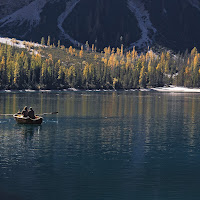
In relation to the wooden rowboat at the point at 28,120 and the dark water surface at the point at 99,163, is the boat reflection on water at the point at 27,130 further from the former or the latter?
the wooden rowboat at the point at 28,120

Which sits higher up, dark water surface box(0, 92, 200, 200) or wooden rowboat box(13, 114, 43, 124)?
wooden rowboat box(13, 114, 43, 124)

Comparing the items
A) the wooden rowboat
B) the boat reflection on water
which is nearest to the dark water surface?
the boat reflection on water

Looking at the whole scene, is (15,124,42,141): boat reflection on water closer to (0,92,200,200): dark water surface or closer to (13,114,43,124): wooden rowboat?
(0,92,200,200): dark water surface

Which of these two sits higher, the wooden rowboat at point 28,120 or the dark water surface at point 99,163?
the wooden rowboat at point 28,120

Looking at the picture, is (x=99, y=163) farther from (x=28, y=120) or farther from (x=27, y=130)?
(x=28, y=120)

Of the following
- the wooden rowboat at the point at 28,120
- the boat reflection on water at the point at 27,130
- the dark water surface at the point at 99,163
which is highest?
the wooden rowboat at the point at 28,120

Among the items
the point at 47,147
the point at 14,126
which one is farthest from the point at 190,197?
the point at 14,126

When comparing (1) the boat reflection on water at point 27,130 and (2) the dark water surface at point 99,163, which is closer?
(2) the dark water surface at point 99,163

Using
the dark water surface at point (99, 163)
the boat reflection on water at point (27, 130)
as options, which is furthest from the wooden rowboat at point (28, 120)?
the dark water surface at point (99, 163)

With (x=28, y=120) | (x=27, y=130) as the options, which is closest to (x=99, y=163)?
(x=27, y=130)

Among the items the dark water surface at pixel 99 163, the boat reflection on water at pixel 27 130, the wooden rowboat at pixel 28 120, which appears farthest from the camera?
the wooden rowboat at pixel 28 120

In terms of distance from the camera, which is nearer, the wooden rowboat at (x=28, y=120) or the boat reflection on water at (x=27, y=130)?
the boat reflection on water at (x=27, y=130)

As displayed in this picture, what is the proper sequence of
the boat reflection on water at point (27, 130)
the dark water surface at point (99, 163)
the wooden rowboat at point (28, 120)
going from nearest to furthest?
1. the dark water surface at point (99, 163)
2. the boat reflection on water at point (27, 130)
3. the wooden rowboat at point (28, 120)

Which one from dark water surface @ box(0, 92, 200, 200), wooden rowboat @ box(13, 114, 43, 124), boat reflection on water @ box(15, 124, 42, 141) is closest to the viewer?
dark water surface @ box(0, 92, 200, 200)
